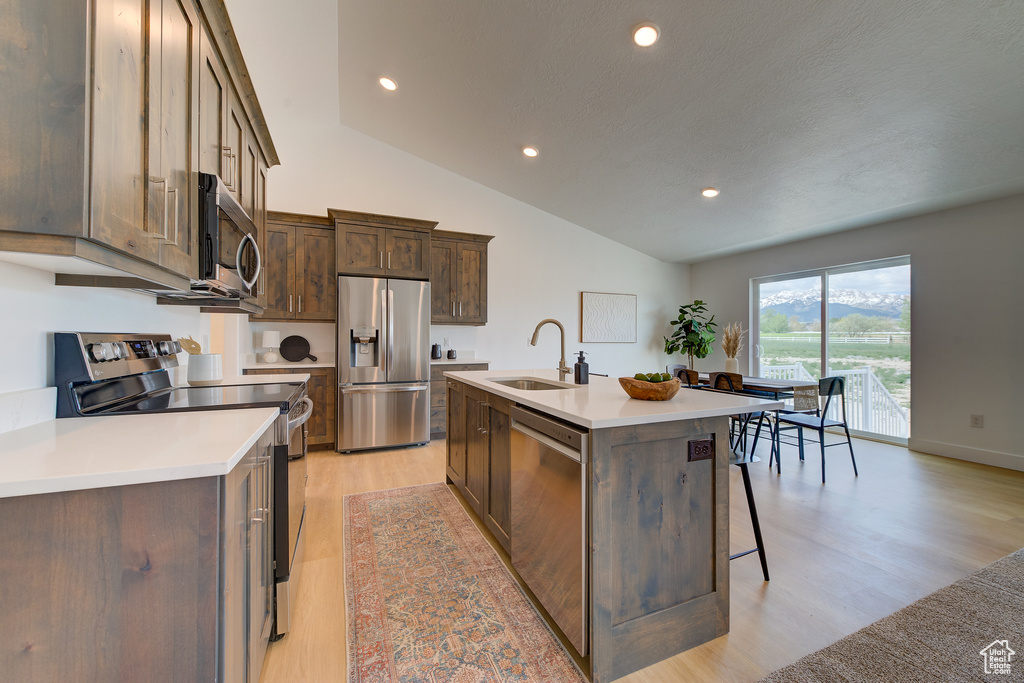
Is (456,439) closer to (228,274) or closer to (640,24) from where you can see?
(228,274)

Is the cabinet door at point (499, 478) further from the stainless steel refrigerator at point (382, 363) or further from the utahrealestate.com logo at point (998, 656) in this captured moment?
the stainless steel refrigerator at point (382, 363)

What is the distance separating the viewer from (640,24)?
258 centimetres

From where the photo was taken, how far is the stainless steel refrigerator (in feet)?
13.3

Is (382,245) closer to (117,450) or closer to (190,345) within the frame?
(190,345)

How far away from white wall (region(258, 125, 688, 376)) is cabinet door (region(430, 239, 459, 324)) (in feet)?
1.12

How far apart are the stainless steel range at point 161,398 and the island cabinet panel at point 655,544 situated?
3.86 ft

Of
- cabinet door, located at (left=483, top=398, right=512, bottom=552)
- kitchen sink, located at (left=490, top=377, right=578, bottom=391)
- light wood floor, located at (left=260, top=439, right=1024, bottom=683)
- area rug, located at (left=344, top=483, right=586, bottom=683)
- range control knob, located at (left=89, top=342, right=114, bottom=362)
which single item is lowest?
area rug, located at (left=344, top=483, right=586, bottom=683)

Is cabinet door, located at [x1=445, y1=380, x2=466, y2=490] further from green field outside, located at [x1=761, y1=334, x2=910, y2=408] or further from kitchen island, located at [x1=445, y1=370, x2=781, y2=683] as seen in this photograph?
green field outside, located at [x1=761, y1=334, x2=910, y2=408]

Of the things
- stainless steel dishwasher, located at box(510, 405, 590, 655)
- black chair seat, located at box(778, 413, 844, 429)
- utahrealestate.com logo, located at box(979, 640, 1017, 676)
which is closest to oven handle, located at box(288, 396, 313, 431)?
stainless steel dishwasher, located at box(510, 405, 590, 655)

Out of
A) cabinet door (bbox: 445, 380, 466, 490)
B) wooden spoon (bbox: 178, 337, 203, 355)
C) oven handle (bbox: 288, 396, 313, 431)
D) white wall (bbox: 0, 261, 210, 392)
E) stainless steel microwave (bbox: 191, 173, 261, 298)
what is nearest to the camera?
white wall (bbox: 0, 261, 210, 392)

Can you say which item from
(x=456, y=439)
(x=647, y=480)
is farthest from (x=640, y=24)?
(x=456, y=439)

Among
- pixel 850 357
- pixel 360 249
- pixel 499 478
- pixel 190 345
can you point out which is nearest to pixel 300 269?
pixel 360 249

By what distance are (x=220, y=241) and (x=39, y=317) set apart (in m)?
0.57

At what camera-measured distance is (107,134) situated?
978 millimetres
